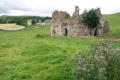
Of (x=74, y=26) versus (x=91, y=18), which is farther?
(x=74, y=26)

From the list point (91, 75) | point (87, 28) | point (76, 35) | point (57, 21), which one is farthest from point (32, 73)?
point (57, 21)

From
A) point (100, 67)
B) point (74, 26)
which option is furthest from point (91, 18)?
point (100, 67)

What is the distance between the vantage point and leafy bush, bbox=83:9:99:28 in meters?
30.5

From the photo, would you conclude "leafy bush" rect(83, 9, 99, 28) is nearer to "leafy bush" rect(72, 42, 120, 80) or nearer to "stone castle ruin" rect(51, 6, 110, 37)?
"stone castle ruin" rect(51, 6, 110, 37)

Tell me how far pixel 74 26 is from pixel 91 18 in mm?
4523

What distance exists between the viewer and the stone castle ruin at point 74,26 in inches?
1240

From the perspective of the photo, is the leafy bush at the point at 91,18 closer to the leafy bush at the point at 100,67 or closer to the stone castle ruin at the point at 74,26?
the stone castle ruin at the point at 74,26

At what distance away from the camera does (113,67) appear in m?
5.32

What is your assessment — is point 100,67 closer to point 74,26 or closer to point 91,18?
point 91,18

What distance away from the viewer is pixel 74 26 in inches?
1241

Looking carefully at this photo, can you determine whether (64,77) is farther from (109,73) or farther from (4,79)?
(4,79)

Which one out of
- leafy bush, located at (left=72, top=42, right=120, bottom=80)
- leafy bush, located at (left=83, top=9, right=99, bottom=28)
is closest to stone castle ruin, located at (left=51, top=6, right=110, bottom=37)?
leafy bush, located at (left=83, top=9, right=99, bottom=28)

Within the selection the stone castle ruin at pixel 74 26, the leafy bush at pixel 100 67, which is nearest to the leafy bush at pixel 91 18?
the stone castle ruin at pixel 74 26

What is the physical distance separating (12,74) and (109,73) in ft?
19.2
